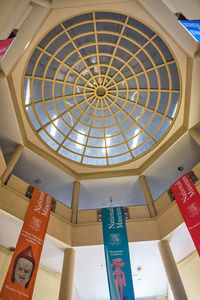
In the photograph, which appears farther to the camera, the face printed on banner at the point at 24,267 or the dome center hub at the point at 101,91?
the dome center hub at the point at 101,91

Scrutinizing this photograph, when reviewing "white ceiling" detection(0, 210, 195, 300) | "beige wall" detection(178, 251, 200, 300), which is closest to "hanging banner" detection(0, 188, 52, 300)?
"white ceiling" detection(0, 210, 195, 300)

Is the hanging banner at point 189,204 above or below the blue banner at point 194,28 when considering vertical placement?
below

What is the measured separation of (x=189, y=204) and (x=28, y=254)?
28.9ft

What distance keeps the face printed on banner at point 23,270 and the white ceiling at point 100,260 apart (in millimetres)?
2568

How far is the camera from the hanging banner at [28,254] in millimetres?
8341

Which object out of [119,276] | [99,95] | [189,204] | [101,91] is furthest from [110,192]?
[119,276]

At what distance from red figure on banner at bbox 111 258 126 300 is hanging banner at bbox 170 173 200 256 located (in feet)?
12.4

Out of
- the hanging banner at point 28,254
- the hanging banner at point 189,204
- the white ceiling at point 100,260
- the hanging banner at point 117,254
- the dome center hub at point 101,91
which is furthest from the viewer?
the dome center hub at point 101,91

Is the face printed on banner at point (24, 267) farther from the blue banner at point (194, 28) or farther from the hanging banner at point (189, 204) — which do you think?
the blue banner at point (194, 28)

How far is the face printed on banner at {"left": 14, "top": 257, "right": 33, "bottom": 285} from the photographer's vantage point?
8721 millimetres

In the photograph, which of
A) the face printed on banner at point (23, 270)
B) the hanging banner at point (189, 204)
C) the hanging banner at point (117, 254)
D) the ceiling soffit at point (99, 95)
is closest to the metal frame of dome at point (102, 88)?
the ceiling soffit at point (99, 95)

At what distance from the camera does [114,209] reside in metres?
14.1

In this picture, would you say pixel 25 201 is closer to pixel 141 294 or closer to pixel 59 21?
pixel 59 21

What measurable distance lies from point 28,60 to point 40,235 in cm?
1030
